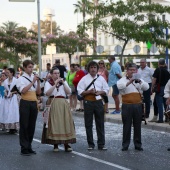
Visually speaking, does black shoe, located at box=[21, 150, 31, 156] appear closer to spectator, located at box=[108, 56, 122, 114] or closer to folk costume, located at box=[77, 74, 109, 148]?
folk costume, located at box=[77, 74, 109, 148]

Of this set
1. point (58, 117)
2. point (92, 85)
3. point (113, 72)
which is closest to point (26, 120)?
point (58, 117)

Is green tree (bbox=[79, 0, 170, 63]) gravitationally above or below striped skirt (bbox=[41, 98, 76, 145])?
above

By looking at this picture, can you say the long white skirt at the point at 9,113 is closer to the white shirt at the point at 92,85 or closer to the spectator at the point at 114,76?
the white shirt at the point at 92,85

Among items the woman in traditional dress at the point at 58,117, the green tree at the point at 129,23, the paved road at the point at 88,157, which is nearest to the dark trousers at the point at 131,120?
the paved road at the point at 88,157

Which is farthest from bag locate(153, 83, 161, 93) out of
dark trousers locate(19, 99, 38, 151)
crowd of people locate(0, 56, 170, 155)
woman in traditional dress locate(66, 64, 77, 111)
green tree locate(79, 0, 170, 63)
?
green tree locate(79, 0, 170, 63)

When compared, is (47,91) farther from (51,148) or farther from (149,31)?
(149,31)

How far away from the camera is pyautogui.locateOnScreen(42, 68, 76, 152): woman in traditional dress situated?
13.3 metres

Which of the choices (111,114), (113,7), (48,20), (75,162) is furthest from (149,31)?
(48,20)

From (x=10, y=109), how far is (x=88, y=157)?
5562mm

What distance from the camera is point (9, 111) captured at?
17.7 m

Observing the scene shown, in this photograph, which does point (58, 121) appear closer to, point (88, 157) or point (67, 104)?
point (67, 104)

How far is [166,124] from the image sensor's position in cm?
1883

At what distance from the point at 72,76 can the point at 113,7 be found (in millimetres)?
6335

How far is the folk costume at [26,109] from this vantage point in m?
13.1
